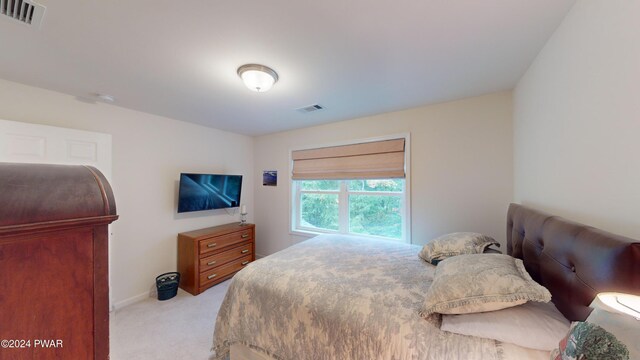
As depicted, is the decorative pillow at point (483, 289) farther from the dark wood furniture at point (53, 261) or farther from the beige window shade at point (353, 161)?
the beige window shade at point (353, 161)

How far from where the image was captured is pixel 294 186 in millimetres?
3838

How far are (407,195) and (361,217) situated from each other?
0.76 meters

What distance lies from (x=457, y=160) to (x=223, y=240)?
3.19 metres

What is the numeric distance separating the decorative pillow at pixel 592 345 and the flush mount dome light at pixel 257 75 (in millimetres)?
2022

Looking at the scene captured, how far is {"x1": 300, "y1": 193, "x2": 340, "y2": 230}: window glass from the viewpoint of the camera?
3.49 metres

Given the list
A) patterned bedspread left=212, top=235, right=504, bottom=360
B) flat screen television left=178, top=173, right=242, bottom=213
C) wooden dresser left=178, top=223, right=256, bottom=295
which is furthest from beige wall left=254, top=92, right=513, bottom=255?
wooden dresser left=178, top=223, right=256, bottom=295

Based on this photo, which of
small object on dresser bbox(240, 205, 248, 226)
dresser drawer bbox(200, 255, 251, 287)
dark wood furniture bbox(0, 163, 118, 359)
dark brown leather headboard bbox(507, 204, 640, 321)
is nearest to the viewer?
dark wood furniture bbox(0, 163, 118, 359)

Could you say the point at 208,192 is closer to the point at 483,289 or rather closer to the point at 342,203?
the point at 342,203

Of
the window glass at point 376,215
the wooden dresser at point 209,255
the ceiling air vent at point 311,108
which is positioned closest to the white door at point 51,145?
the wooden dresser at point 209,255

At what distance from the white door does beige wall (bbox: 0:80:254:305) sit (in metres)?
0.10

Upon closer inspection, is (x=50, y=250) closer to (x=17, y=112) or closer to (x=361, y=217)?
(x=17, y=112)

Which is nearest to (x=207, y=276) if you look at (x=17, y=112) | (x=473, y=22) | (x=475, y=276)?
(x=17, y=112)

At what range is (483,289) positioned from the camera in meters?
1.07

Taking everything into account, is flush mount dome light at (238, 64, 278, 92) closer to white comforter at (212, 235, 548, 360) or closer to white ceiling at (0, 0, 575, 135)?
white ceiling at (0, 0, 575, 135)
